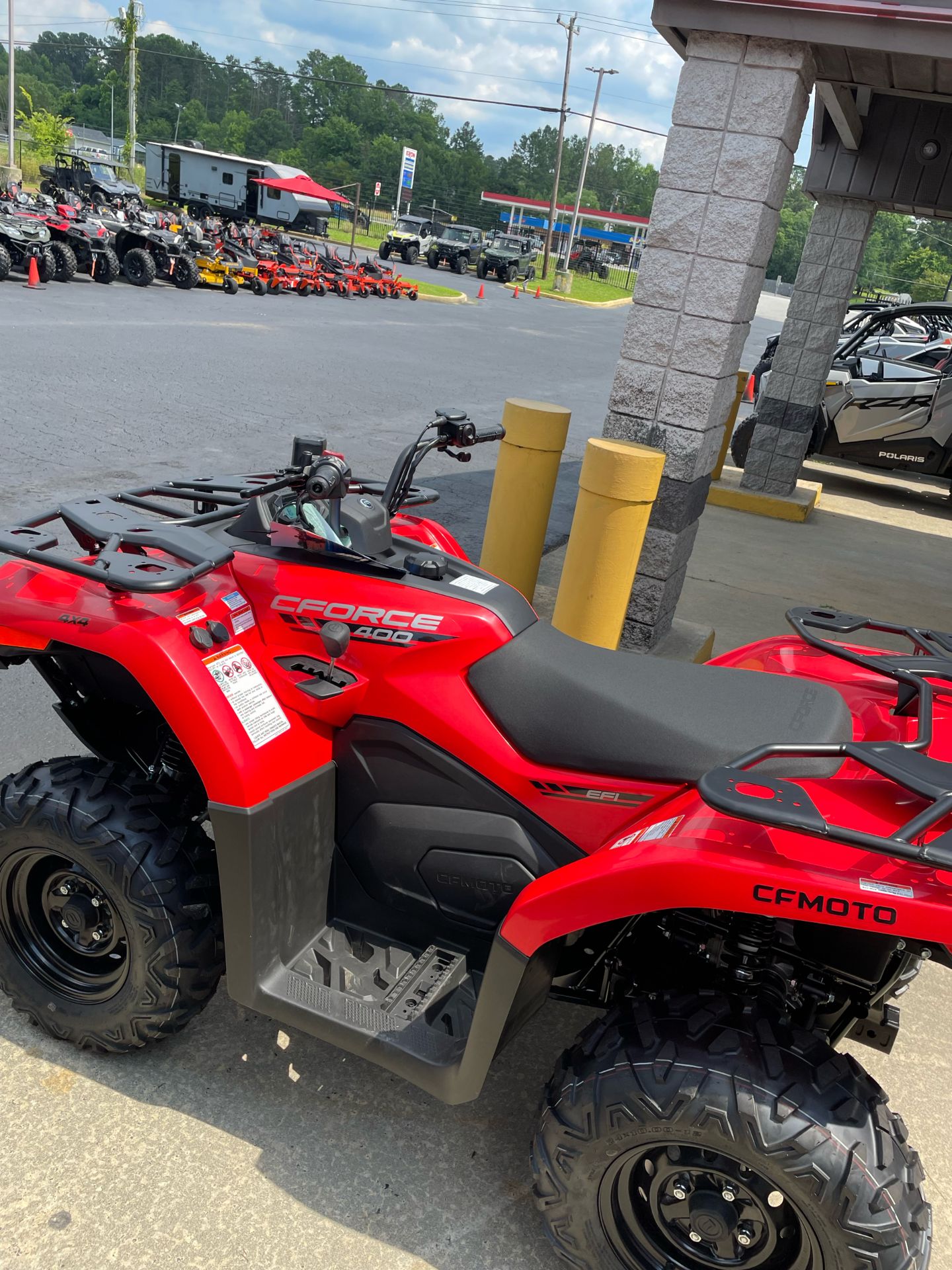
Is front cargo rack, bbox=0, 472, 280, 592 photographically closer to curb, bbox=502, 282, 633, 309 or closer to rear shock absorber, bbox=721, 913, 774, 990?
rear shock absorber, bbox=721, 913, 774, 990

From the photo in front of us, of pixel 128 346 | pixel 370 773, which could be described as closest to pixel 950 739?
pixel 370 773

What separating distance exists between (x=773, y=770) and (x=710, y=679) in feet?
1.08

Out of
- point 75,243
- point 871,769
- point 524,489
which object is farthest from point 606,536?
point 75,243

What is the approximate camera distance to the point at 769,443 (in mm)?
10383

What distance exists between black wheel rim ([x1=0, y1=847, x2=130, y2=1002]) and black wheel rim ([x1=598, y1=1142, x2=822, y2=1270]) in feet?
4.22

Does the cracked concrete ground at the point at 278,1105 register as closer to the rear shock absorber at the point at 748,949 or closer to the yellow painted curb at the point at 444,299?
the rear shock absorber at the point at 748,949

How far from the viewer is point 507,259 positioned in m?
41.4

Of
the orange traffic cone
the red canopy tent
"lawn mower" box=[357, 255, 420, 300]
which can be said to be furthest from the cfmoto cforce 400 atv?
the red canopy tent

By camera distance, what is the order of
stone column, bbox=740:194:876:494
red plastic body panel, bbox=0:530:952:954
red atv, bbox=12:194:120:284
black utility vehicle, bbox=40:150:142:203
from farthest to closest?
black utility vehicle, bbox=40:150:142:203 → red atv, bbox=12:194:120:284 → stone column, bbox=740:194:876:494 → red plastic body panel, bbox=0:530:952:954

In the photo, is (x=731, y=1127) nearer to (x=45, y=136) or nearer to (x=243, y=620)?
(x=243, y=620)

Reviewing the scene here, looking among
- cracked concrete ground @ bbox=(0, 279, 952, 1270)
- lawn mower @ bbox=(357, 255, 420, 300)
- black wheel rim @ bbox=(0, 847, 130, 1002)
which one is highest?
black wheel rim @ bbox=(0, 847, 130, 1002)

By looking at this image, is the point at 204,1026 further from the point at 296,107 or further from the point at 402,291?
the point at 296,107

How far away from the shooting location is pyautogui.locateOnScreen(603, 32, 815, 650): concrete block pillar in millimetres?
4473

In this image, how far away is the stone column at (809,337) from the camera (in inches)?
394
